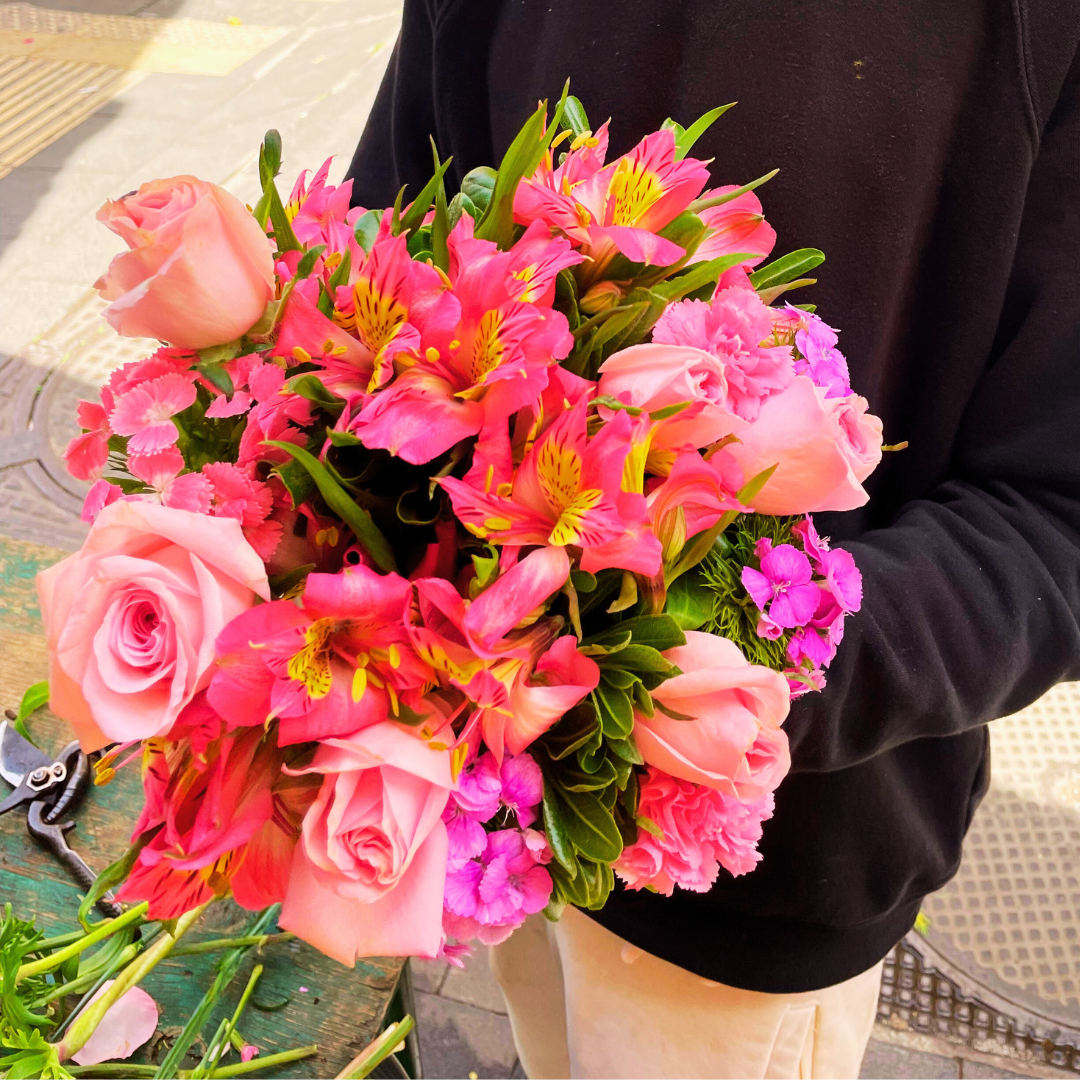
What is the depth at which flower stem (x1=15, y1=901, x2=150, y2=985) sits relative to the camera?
0.80 m

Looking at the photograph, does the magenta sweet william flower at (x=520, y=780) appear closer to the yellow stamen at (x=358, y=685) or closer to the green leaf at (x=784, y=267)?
the yellow stamen at (x=358, y=685)

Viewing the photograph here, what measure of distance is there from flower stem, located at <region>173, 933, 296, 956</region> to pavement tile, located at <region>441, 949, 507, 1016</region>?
101 centimetres

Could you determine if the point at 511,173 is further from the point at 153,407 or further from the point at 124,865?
the point at 124,865

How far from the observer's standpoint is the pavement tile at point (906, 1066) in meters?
1.71

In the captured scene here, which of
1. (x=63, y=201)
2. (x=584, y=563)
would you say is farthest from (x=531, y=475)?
(x=63, y=201)

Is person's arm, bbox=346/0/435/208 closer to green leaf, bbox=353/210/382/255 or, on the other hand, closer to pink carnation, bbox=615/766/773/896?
green leaf, bbox=353/210/382/255

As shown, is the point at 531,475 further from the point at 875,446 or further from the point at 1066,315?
the point at 1066,315

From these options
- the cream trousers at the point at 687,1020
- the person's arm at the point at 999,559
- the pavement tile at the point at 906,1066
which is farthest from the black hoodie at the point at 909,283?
the pavement tile at the point at 906,1066

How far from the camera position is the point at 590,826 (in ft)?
1.58

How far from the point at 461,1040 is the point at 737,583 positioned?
1598 millimetres

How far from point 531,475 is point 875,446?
198 mm

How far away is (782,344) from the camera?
1.73 feet

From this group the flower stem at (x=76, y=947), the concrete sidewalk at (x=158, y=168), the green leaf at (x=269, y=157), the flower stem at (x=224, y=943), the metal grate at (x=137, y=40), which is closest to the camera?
the green leaf at (x=269, y=157)

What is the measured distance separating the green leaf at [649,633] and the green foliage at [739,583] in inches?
2.3
